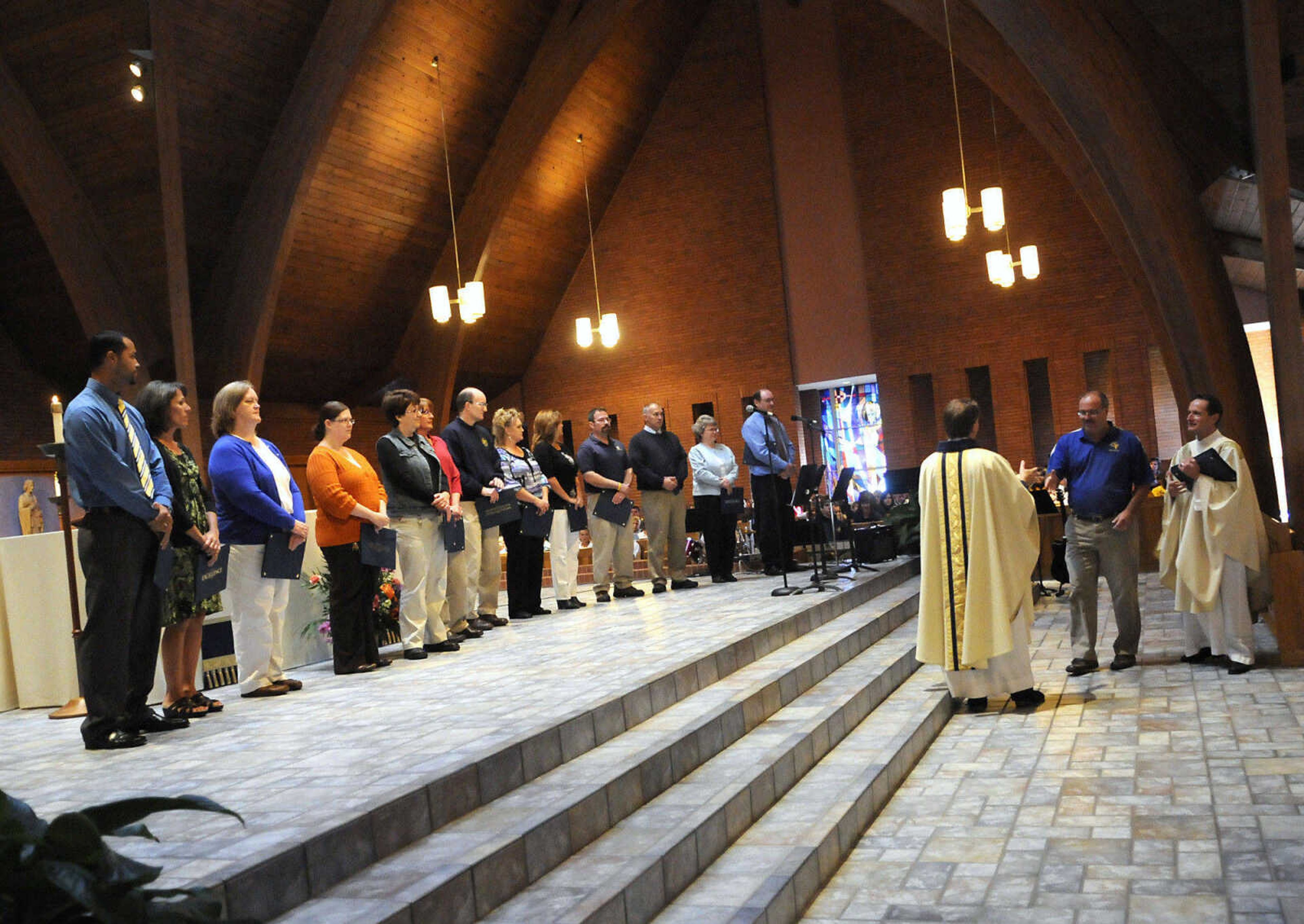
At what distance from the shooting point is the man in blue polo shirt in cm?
592

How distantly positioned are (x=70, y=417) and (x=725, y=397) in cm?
1174

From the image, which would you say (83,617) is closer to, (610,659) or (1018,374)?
(610,659)

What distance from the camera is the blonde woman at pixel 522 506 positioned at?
7.45 m

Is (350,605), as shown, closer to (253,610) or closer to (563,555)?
(253,610)

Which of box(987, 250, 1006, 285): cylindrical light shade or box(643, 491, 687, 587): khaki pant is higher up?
box(987, 250, 1006, 285): cylindrical light shade

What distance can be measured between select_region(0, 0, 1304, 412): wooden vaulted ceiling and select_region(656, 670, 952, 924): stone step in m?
5.71

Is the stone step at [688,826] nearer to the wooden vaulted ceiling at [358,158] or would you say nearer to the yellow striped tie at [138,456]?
the yellow striped tie at [138,456]

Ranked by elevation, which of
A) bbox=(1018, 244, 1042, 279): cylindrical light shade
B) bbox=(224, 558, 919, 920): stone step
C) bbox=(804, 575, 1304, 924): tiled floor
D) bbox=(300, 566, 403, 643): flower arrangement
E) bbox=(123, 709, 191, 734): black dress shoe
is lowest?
bbox=(804, 575, 1304, 924): tiled floor

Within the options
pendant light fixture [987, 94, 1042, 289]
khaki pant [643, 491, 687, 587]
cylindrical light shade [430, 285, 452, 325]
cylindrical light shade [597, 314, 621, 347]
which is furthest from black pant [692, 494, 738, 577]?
cylindrical light shade [597, 314, 621, 347]

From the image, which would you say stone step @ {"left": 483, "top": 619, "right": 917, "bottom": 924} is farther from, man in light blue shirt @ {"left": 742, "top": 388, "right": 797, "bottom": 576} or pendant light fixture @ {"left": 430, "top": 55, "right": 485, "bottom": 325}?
pendant light fixture @ {"left": 430, "top": 55, "right": 485, "bottom": 325}

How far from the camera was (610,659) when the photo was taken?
17.4 ft

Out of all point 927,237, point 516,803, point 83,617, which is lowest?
point 516,803

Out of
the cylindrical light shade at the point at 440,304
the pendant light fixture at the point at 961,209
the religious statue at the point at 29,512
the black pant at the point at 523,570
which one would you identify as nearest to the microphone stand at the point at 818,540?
the black pant at the point at 523,570

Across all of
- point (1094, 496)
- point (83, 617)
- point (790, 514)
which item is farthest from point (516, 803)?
point (790, 514)
